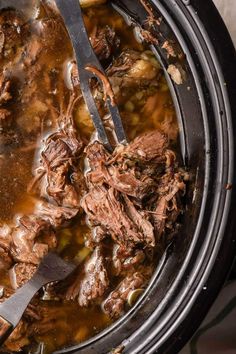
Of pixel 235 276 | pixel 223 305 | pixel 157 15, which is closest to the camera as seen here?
pixel 157 15

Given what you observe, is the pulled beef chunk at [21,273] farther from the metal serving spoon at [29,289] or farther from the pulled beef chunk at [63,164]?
the pulled beef chunk at [63,164]

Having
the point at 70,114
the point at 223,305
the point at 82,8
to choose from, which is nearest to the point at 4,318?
the point at 70,114

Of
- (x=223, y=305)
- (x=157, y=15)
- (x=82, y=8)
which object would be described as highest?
(x=82, y=8)

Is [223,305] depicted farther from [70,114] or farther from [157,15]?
[157,15]

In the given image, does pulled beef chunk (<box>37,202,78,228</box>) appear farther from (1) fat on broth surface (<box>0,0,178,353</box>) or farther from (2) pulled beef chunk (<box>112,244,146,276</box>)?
(2) pulled beef chunk (<box>112,244,146,276</box>)

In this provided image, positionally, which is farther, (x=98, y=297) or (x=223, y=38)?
(x=98, y=297)

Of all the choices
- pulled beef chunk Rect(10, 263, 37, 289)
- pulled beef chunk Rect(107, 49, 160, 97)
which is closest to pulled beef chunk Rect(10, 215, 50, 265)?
pulled beef chunk Rect(10, 263, 37, 289)

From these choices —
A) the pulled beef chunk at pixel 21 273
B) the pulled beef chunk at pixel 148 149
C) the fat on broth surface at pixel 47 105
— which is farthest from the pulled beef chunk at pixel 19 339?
the pulled beef chunk at pixel 148 149
